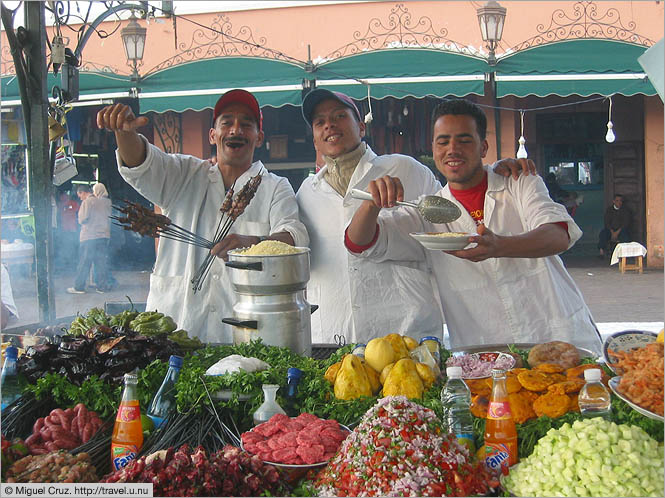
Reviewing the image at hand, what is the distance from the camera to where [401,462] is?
76.9 inches

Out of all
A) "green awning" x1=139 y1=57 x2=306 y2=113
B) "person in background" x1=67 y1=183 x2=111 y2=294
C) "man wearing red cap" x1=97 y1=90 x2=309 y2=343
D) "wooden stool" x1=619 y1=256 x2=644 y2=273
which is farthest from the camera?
"wooden stool" x1=619 y1=256 x2=644 y2=273

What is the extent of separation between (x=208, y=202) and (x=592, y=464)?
2866 millimetres

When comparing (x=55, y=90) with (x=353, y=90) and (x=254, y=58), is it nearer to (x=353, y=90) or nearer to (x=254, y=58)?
(x=254, y=58)

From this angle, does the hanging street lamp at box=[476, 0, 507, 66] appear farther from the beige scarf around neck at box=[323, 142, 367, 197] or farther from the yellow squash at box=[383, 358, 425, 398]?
the yellow squash at box=[383, 358, 425, 398]

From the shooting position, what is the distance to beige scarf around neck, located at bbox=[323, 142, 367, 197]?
4027 millimetres

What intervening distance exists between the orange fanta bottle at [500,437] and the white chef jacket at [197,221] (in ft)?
6.69

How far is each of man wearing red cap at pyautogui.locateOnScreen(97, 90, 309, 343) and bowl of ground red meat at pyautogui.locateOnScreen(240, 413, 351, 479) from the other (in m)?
1.70

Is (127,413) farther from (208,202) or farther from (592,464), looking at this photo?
(208,202)

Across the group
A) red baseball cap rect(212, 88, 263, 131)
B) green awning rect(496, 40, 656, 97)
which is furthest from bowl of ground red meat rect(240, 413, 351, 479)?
green awning rect(496, 40, 656, 97)

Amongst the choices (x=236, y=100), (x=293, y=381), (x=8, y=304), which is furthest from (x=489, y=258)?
(x=8, y=304)

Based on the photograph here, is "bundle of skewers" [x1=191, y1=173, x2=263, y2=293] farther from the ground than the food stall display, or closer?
farther from the ground

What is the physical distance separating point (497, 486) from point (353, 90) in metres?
6.11

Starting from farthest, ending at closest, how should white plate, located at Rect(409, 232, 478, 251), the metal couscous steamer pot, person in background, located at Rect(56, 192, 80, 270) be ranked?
person in background, located at Rect(56, 192, 80, 270) < the metal couscous steamer pot < white plate, located at Rect(409, 232, 478, 251)

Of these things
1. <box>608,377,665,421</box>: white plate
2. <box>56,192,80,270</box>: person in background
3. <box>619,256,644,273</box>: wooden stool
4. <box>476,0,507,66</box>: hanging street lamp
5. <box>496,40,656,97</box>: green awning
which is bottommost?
<box>619,256,644,273</box>: wooden stool
